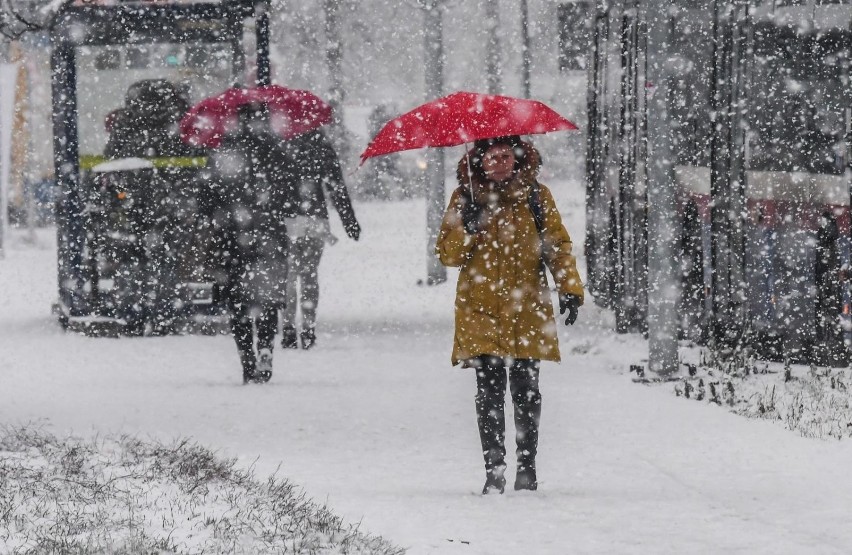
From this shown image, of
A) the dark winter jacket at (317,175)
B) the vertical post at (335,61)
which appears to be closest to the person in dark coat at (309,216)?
the dark winter jacket at (317,175)

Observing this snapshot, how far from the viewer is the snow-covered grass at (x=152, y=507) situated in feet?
16.6

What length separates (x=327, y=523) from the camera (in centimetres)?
546

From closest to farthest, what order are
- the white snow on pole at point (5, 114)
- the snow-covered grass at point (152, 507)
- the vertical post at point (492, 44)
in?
the snow-covered grass at point (152, 507), the white snow on pole at point (5, 114), the vertical post at point (492, 44)

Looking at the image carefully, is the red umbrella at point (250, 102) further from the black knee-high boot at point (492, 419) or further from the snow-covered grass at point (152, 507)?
the black knee-high boot at point (492, 419)

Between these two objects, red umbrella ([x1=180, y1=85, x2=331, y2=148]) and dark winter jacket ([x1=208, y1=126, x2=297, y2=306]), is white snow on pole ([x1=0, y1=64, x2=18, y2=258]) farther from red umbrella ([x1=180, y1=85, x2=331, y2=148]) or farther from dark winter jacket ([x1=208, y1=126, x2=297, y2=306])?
dark winter jacket ([x1=208, y1=126, x2=297, y2=306])

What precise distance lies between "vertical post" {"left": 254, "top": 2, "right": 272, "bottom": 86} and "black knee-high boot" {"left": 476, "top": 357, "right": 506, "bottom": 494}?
7.18 metres

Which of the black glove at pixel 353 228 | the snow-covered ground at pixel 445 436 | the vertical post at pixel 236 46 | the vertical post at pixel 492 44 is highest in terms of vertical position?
the vertical post at pixel 492 44

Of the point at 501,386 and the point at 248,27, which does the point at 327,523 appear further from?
the point at 248,27

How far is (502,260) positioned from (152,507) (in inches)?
68.9

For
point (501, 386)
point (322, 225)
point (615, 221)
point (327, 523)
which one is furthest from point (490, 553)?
point (615, 221)

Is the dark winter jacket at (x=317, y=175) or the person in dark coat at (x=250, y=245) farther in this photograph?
the dark winter jacket at (x=317, y=175)

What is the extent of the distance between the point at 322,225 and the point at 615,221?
8.58ft

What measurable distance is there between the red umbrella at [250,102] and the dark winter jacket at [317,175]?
11 cm

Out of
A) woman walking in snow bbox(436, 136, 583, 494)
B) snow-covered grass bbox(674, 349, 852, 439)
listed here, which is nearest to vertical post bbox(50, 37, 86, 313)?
snow-covered grass bbox(674, 349, 852, 439)
